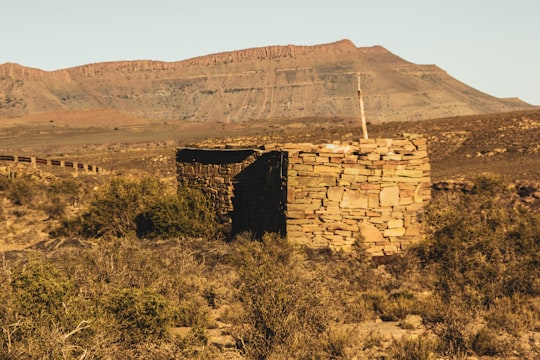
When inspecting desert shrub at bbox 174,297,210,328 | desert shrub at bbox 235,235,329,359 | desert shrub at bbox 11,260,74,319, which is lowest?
desert shrub at bbox 174,297,210,328

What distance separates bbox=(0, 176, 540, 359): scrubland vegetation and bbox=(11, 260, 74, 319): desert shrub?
2 cm

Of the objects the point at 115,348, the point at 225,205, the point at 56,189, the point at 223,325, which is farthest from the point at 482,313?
the point at 56,189

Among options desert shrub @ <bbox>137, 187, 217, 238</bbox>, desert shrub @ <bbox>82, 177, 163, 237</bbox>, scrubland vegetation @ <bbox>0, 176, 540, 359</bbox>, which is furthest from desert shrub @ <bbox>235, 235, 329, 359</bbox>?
desert shrub @ <bbox>82, 177, 163, 237</bbox>

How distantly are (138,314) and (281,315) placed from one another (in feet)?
5.87

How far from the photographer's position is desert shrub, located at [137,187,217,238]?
58.3ft

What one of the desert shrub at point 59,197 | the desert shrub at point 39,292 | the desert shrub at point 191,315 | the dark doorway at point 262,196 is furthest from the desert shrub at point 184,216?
the desert shrub at point 39,292

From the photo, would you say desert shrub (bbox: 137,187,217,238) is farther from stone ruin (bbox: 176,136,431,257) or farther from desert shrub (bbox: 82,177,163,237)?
stone ruin (bbox: 176,136,431,257)

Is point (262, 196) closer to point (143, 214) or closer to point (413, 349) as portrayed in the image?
point (143, 214)

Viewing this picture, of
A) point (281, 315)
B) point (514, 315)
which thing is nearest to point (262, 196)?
point (514, 315)

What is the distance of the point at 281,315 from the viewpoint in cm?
899

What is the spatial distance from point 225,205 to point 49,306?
30.6 ft

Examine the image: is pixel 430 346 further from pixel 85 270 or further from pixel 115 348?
pixel 85 270

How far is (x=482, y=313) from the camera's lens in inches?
414

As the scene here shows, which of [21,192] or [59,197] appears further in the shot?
[59,197]
